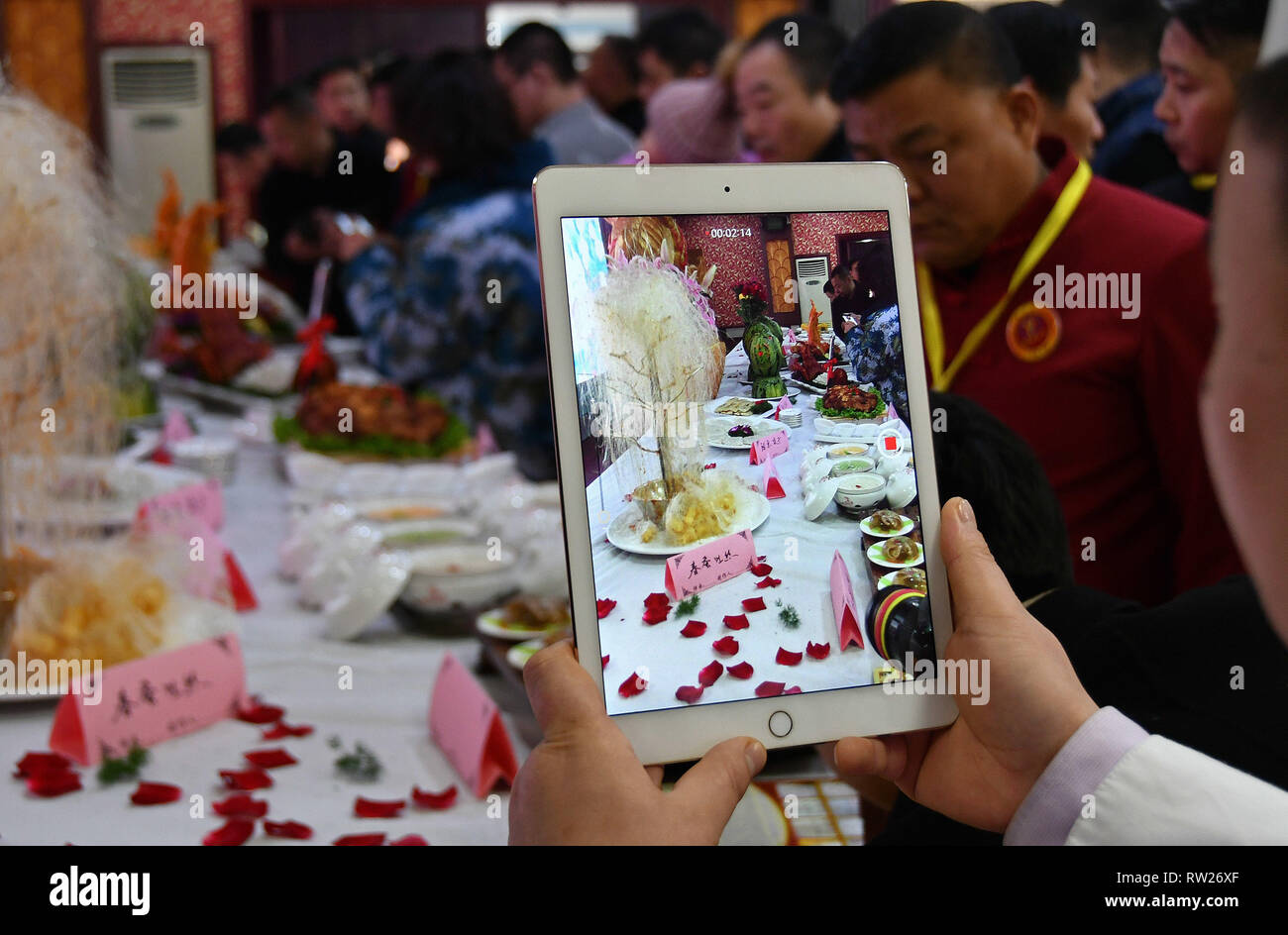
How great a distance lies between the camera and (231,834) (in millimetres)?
958

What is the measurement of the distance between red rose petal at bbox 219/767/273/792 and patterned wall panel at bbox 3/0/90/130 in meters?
6.47

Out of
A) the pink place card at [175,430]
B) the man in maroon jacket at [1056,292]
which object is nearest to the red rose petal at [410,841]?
the man in maroon jacket at [1056,292]

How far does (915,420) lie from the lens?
70 cm

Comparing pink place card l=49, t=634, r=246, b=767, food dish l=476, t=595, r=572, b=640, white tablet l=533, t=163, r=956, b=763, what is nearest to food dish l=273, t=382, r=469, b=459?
food dish l=476, t=595, r=572, b=640

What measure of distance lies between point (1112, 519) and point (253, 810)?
37.6 inches

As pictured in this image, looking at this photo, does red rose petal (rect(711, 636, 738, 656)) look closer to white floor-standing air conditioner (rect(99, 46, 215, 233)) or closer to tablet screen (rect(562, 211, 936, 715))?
tablet screen (rect(562, 211, 936, 715))

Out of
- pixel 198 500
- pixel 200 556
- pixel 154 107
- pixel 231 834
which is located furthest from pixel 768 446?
pixel 154 107

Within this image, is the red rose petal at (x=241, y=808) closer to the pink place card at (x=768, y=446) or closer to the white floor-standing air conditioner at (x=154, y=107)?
the pink place card at (x=768, y=446)

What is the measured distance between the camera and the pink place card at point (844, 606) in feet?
2.20

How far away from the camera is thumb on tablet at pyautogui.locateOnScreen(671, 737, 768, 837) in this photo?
2.00 feet

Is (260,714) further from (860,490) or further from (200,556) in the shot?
(860,490)

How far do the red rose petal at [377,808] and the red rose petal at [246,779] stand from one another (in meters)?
0.10

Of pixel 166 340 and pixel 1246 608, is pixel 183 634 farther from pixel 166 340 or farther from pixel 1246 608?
pixel 166 340
